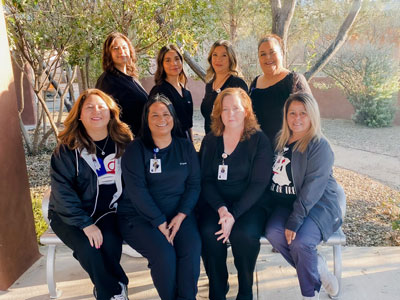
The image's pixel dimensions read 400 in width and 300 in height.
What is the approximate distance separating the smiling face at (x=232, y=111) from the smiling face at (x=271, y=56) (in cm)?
61

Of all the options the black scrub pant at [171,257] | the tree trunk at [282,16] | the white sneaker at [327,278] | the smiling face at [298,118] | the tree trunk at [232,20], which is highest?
the tree trunk at [232,20]

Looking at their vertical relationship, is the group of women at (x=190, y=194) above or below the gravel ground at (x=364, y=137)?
above

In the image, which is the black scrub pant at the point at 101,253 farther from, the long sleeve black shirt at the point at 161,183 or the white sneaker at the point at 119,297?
the long sleeve black shirt at the point at 161,183

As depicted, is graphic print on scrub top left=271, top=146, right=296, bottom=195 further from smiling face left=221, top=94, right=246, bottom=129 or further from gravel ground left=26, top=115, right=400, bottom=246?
gravel ground left=26, top=115, right=400, bottom=246

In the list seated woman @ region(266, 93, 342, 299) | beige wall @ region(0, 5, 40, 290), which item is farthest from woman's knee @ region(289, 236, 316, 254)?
beige wall @ region(0, 5, 40, 290)

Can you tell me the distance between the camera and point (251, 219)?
268 cm

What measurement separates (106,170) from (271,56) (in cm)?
171

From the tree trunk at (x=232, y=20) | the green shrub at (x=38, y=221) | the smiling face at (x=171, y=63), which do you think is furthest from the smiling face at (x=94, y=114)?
the tree trunk at (x=232, y=20)

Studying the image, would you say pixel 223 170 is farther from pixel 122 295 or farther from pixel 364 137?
pixel 364 137

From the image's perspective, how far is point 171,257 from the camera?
2.48 m

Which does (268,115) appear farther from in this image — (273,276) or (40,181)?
(40,181)

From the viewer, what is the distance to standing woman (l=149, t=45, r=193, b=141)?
347 cm

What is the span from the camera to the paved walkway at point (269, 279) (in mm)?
2852

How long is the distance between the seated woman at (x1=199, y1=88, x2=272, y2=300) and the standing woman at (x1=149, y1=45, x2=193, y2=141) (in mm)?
665
